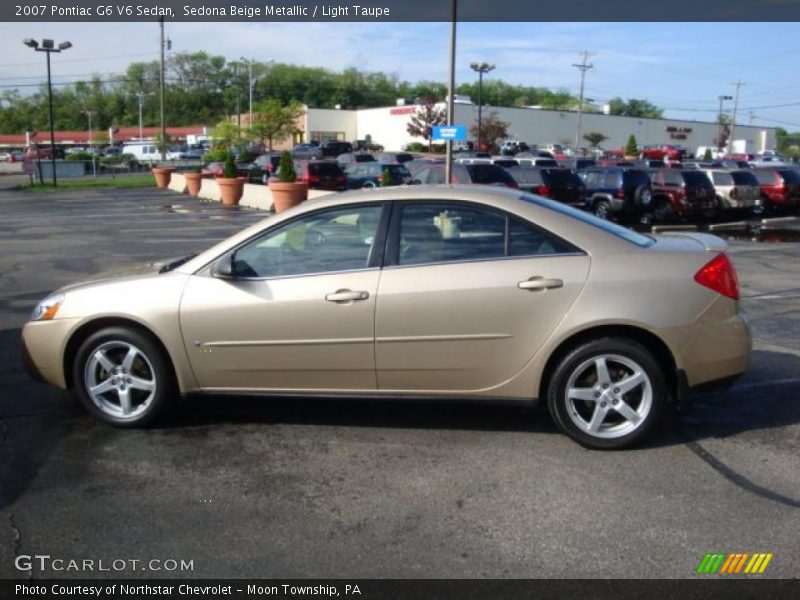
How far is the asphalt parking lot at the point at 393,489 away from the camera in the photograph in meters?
3.46

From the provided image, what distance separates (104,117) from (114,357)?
15057 centimetres

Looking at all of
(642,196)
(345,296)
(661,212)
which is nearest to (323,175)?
(642,196)

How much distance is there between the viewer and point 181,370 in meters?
4.90

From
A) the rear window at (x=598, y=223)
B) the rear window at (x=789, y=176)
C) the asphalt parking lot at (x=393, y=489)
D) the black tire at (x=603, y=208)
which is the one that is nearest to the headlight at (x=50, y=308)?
the asphalt parking lot at (x=393, y=489)

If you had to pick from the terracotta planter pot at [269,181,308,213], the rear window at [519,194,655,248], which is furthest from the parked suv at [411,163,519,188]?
the rear window at [519,194,655,248]

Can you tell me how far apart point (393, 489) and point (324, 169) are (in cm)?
2424

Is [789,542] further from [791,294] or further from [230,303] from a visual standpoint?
[791,294]

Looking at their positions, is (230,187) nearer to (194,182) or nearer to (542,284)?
(194,182)

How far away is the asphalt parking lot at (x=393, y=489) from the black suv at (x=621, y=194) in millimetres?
16161

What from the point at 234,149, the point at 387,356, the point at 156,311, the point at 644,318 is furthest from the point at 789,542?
the point at 234,149
